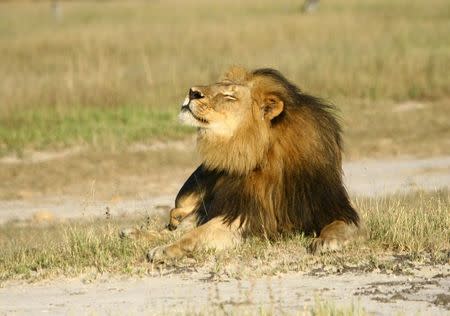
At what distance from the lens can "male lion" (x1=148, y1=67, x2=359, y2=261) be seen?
596 cm

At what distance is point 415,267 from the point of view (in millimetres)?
5785

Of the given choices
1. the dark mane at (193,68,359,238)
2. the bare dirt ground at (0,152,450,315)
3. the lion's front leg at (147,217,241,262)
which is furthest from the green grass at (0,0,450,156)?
the bare dirt ground at (0,152,450,315)

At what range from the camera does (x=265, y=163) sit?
610cm

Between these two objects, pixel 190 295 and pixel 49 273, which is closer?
pixel 190 295

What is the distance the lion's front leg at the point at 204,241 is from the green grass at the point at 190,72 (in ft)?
19.3

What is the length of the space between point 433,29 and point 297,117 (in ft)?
49.2

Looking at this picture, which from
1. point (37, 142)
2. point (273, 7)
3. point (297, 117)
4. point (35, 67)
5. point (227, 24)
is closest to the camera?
point (297, 117)

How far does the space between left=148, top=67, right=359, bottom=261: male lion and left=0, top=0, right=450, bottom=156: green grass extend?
18.9 feet

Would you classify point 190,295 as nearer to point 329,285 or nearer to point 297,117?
point 329,285

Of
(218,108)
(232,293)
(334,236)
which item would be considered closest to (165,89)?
(218,108)

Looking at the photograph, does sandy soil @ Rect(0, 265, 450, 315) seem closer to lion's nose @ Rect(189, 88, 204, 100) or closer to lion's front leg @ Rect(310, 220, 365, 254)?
lion's front leg @ Rect(310, 220, 365, 254)

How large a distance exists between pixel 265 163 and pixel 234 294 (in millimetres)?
1041

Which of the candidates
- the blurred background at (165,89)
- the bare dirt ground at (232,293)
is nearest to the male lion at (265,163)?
the bare dirt ground at (232,293)

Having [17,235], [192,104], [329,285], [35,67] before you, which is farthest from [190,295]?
[35,67]
